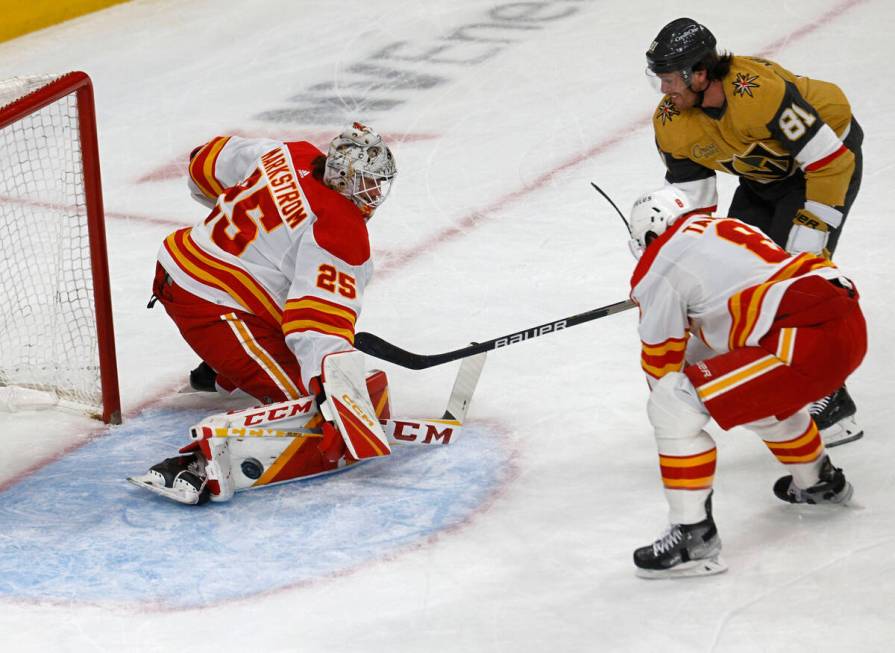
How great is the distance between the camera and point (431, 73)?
6.17m

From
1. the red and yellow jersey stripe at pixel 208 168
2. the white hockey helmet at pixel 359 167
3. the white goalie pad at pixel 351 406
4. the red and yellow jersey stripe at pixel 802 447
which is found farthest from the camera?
the red and yellow jersey stripe at pixel 208 168

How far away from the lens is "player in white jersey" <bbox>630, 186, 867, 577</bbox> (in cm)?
266

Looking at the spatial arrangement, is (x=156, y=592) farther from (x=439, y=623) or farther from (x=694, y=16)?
(x=694, y=16)

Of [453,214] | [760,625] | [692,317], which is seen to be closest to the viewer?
[760,625]

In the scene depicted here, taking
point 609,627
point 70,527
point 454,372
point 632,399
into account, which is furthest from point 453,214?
point 609,627

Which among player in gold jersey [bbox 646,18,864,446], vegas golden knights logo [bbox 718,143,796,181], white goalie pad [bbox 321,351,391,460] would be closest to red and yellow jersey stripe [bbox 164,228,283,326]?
white goalie pad [bbox 321,351,391,460]

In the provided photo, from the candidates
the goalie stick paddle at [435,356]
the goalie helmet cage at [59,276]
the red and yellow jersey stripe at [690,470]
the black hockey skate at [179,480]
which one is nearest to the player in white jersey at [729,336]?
the red and yellow jersey stripe at [690,470]

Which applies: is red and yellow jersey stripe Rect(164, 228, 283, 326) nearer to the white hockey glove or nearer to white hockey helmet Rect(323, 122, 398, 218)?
white hockey helmet Rect(323, 122, 398, 218)

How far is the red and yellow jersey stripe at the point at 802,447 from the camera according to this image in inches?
112

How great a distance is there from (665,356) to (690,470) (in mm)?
221

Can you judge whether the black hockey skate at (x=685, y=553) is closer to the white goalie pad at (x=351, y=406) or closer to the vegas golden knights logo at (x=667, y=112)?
the white goalie pad at (x=351, y=406)

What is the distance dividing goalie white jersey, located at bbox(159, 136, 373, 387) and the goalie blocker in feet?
0.28

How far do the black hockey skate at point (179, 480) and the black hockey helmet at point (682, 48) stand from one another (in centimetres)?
136

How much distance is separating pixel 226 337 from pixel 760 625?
1.47m
